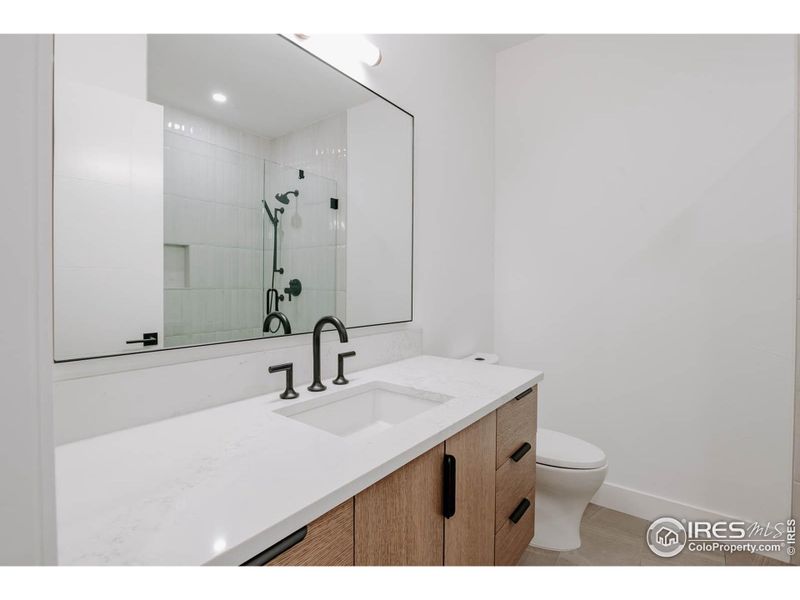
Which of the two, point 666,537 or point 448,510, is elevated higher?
point 448,510

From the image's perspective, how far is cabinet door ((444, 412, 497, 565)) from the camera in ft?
3.16

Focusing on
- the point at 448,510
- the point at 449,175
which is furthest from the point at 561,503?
the point at 449,175

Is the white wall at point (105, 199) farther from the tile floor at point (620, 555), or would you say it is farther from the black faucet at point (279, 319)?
the tile floor at point (620, 555)

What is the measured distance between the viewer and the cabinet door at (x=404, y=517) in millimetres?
708

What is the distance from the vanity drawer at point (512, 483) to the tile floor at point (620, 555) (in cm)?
43

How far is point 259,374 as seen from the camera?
3.82 feet

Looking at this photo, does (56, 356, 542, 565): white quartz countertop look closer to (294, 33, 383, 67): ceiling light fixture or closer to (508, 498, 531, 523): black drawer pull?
(508, 498, 531, 523): black drawer pull

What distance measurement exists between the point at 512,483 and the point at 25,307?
1328 mm

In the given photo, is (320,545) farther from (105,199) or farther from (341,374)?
(105,199)

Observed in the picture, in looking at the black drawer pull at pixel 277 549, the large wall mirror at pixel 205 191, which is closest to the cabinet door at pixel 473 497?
the black drawer pull at pixel 277 549

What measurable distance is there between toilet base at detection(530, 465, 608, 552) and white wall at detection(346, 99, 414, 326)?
0.90 m

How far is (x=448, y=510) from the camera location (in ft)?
3.02
